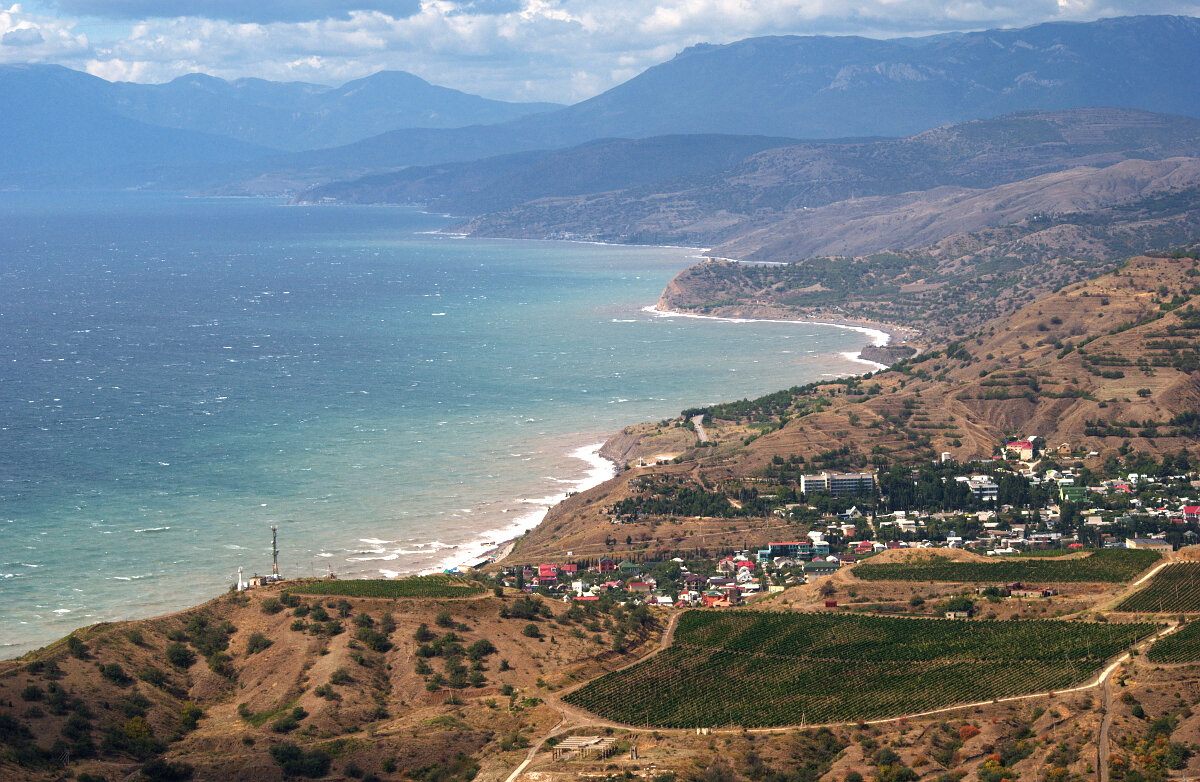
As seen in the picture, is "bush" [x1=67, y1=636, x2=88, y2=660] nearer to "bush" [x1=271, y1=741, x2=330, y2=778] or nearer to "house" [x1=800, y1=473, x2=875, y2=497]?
"bush" [x1=271, y1=741, x2=330, y2=778]

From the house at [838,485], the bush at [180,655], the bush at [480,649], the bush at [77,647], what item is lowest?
the bush at [480,649]

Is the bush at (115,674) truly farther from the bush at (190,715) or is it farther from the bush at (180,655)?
the bush at (180,655)

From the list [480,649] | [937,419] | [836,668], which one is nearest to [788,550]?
[836,668]

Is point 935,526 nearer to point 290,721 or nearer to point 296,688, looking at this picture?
point 296,688

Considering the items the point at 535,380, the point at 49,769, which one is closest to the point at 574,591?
the point at 49,769

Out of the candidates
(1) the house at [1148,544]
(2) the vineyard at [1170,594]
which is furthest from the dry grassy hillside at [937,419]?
(2) the vineyard at [1170,594]

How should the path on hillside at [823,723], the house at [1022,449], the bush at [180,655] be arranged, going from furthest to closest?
the house at [1022,449] → the bush at [180,655] → the path on hillside at [823,723]
